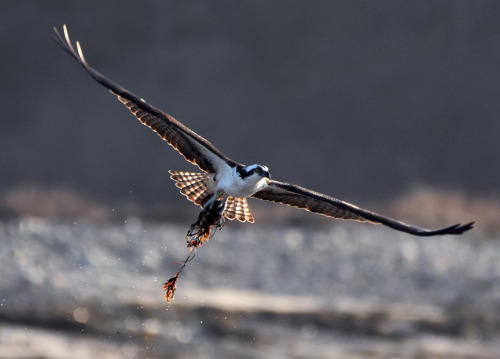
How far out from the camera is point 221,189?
1150 centimetres

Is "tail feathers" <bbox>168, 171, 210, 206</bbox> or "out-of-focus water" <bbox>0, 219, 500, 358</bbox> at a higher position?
"out-of-focus water" <bbox>0, 219, 500, 358</bbox>

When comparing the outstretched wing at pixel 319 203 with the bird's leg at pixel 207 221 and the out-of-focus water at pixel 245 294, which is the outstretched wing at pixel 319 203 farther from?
the out-of-focus water at pixel 245 294

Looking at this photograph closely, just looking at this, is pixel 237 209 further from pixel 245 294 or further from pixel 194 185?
pixel 245 294

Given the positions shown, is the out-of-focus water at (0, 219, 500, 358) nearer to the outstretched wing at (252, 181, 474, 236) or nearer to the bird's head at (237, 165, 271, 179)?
the outstretched wing at (252, 181, 474, 236)

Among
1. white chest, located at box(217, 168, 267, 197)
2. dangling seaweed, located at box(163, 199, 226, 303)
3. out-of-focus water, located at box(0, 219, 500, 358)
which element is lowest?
dangling seaweed, located at box(163, 199, 226, 303)

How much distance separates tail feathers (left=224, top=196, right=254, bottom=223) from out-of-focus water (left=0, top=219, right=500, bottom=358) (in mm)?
6907

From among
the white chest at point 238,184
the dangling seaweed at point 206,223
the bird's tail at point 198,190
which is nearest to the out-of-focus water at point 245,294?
the bird's tail at point 198,190

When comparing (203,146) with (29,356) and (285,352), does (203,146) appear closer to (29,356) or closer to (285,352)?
(29,356)

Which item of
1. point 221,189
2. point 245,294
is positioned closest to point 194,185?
point 221,189

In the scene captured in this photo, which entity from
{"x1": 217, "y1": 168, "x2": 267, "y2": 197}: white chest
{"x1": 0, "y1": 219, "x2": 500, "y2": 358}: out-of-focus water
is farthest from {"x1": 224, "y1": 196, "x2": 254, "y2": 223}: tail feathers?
{"x1": 0, "y1": 219, "x2": 500, "y2": 358}: out-of-focus water

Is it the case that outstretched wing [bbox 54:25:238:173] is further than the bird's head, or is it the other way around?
the bird's head

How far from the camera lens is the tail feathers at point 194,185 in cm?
1176

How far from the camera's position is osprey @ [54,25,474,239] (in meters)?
11.1

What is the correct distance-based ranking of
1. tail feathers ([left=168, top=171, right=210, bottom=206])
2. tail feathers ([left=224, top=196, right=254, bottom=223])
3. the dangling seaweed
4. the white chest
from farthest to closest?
tail feathers ([left=224, top=196, right=254, bottom=223])
tail feathers ([left=168, top=171, right=210, bottom=206])
the dangling seaweed
the white chest
